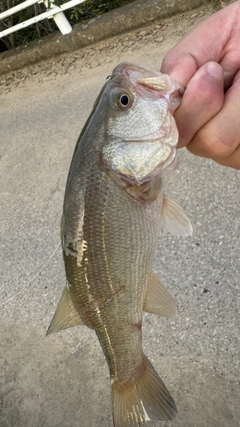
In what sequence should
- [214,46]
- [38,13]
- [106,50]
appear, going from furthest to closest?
[38,13], [106,50], [214,46]

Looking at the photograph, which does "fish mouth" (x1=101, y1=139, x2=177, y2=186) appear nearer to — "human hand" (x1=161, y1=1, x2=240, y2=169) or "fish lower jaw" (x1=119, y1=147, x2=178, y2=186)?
"fish lower jaw" (x1=119, y1=147, x2=178, y2=186)

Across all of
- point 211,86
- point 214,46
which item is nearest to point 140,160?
point 211,86

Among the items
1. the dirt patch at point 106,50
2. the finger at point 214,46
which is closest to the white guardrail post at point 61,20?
the dirt patch at point 106,50

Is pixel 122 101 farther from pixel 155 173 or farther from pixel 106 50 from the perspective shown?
pixel 106 50

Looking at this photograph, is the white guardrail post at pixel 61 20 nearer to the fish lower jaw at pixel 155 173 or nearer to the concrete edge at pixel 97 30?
the concrete edge at pixel 97 30

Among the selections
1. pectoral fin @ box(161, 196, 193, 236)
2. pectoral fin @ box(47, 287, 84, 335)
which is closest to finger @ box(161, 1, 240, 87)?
pectoral fin @ box(161, 196, 193, 236)

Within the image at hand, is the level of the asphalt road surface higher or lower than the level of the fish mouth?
lower

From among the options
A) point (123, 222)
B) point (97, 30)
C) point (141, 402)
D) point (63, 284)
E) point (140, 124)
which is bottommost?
point (63, 284)
